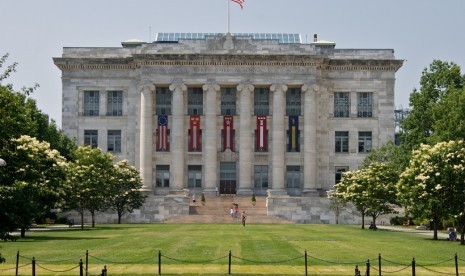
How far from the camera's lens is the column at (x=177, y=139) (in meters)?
124

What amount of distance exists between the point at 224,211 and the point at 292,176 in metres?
20.1

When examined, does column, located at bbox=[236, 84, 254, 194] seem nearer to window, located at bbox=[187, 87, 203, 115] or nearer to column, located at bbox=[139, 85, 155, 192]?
window, located at bbox=[187, 87, 203, 115]

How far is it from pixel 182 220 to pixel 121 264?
196ft

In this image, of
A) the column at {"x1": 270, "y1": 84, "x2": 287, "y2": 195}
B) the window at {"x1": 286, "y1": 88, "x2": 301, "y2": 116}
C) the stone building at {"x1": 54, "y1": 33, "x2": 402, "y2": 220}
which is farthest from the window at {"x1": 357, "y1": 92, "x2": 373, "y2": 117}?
the column at {"x1": 270, "y1": 84, "x2": 287, "y2": 195}

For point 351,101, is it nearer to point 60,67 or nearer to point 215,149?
point 215,149

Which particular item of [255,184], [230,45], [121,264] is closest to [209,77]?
[230,45]

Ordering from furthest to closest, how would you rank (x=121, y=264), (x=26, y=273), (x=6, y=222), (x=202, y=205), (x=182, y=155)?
(x=182, y=155) < (x=202, y=205) < (x=121, y=264) < (x=26, y=273) < (x=6, y=222)

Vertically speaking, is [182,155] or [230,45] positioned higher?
[230,45]

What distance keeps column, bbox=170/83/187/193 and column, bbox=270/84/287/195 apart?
12768mm

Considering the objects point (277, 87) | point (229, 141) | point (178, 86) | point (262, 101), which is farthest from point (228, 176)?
point (178, 86)

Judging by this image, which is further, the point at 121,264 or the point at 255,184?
the point at 255,184

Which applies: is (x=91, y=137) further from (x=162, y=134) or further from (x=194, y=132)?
(x=194, y=132)

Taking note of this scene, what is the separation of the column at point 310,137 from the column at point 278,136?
3.13 m

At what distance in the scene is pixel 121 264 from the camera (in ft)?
145
